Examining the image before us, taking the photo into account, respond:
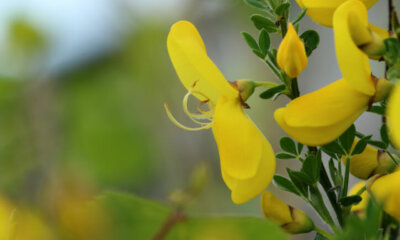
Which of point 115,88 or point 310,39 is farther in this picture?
point 115,88

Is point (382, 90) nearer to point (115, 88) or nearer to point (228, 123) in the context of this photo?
point (228, 123)

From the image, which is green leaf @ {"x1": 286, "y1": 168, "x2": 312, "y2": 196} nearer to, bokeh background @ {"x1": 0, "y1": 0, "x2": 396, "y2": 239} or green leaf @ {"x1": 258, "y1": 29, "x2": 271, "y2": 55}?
green leaf @ {"x1": 258, "y1": 29, "x2": 271, "y2": 55}

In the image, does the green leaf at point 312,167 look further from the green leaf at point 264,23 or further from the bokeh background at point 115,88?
the bokeh background at point 115,88

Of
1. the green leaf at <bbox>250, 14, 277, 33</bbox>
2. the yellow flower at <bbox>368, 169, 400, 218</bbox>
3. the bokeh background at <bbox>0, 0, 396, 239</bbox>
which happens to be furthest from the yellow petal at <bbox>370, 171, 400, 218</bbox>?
the bokeh background at <bbox>0, 0, 396, 239</bbox>

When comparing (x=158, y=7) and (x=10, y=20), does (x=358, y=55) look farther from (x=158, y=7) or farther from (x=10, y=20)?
(x=158, y=7)

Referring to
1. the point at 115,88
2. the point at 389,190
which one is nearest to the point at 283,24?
the point at 389,190

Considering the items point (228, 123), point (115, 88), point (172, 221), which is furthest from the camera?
point (115, 88)

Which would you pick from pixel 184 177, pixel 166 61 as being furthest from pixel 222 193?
pixel 166 61
